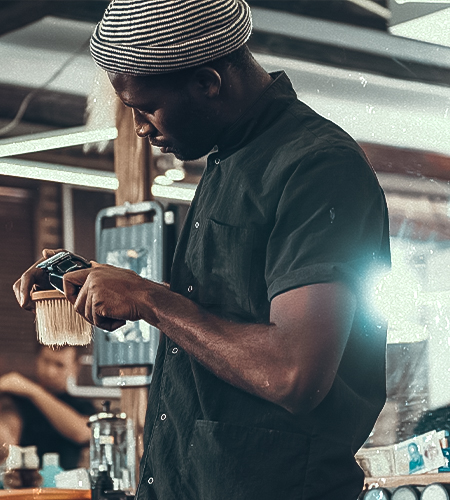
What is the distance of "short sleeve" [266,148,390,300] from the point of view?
105cm

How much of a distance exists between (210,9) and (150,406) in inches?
23.4

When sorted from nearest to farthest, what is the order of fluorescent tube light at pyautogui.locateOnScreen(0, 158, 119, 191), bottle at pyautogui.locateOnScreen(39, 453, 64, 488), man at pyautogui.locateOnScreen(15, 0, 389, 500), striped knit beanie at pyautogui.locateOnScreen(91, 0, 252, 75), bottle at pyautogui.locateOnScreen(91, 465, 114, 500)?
1. man at pyautogui.locateOnScreen(15, 0, 389, 500)
2. striped knit beanie at pyautogui.locateOnScreen(91, 0, 252, 75)
3. bottle at pyautogui.locateOnScreen(91, 465, 114, 500)
4. bottle at pyautogui.locateOnScreen(39, 453, 64, 488)
5. fluorescent tube light at pyautogui.locateOnScreen(0, 158, 119, 191)

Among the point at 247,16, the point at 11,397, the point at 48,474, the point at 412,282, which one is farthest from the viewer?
the point at 11,397

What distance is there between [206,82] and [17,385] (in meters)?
2.83

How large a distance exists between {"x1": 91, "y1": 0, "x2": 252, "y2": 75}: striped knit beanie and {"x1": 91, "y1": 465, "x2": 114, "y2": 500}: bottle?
1802 mm

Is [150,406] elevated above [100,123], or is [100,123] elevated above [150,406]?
[150,406]

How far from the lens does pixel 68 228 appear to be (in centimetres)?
374

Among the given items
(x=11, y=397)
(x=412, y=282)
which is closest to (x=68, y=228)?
(x=11, y=397)

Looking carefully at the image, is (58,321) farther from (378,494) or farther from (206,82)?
(378,494)

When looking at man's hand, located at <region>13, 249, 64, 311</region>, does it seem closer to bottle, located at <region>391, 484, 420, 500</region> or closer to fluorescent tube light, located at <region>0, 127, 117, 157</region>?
bottle, located at <region>391, 484, 420, 500</region>

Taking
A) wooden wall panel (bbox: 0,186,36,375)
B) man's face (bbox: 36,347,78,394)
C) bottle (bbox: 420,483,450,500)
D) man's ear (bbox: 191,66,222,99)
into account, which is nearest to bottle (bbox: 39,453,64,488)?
man's face (bbox: 36,347,78,394)

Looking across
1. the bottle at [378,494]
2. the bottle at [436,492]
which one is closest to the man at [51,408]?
the bottle at [378,494]

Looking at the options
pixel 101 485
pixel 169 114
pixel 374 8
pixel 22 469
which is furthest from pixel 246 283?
pixel 22 469

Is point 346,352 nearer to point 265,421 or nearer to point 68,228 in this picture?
point 265,421
